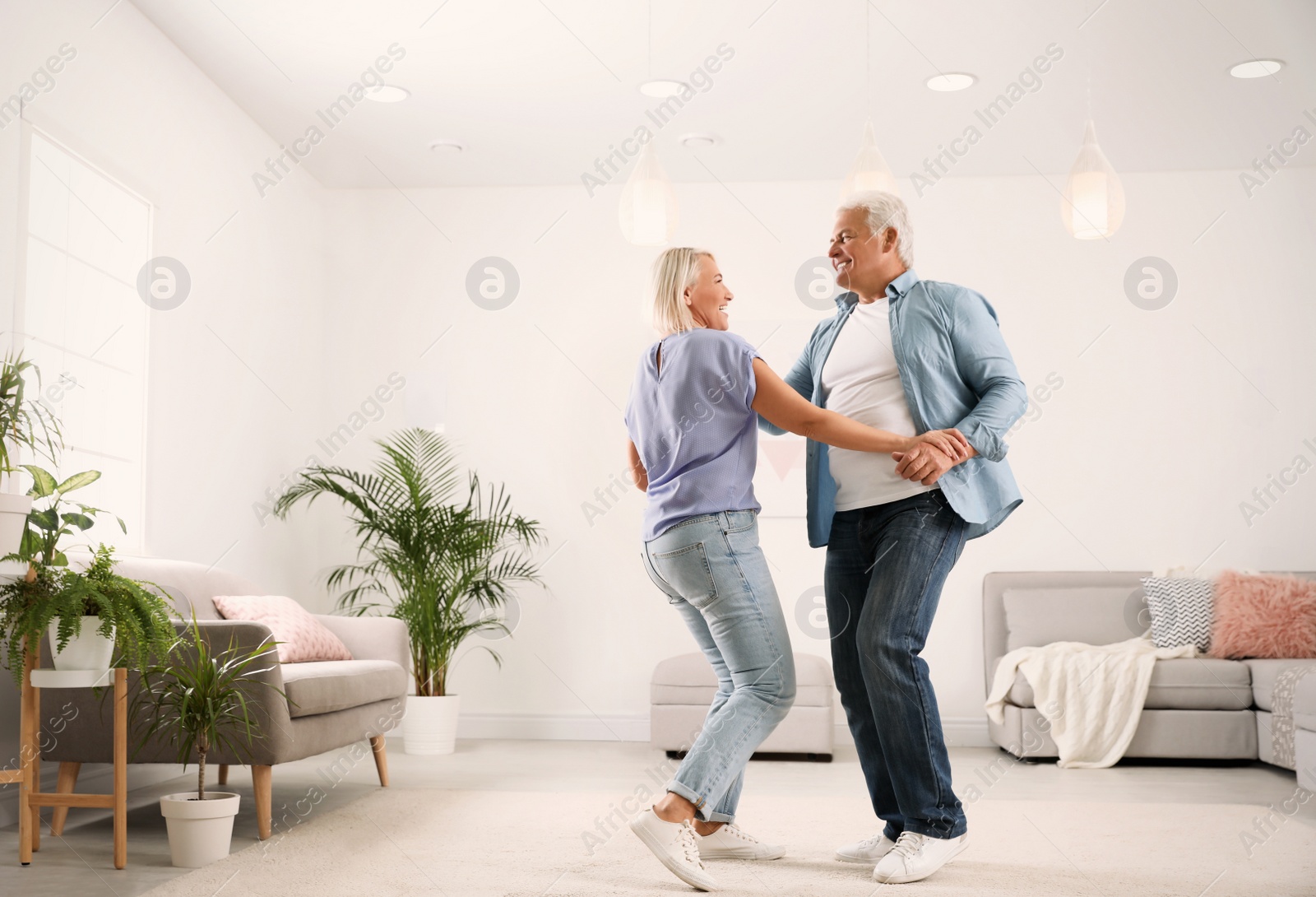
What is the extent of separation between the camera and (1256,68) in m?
4.48

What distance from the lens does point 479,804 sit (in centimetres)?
346

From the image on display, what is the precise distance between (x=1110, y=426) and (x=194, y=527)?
426 centimetres

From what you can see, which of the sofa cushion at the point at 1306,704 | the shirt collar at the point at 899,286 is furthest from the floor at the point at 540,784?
the shirt collar at the point at 899,286

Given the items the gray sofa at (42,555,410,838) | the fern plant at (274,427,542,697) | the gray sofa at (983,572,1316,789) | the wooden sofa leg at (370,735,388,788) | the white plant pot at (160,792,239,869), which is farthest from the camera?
the fern plant at (274,427,542,697)

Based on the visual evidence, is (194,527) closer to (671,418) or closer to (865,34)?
(671,418)

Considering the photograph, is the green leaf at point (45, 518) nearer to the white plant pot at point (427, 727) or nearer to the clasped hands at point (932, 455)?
the clasped hands at point (932, 455)

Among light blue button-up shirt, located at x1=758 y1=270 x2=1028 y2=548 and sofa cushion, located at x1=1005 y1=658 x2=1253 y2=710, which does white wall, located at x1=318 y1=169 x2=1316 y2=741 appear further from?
light blue button-up shirt, located at x1=758 y1=270 x2=1028 y2=548

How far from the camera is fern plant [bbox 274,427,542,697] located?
4941 millimetres

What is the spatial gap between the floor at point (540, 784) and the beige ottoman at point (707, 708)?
0.33 feet

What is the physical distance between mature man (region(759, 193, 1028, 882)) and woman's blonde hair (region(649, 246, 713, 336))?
1.16ft

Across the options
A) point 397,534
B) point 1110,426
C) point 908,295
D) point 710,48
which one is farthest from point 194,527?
point 1110,426

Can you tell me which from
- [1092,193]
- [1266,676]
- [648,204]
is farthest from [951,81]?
[1266,676]

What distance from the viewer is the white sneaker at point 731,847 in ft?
8.25

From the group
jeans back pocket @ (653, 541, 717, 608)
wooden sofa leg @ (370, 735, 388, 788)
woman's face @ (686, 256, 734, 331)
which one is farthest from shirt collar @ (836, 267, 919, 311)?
wooden sofa leg @ (370, 735, 388, 788)
